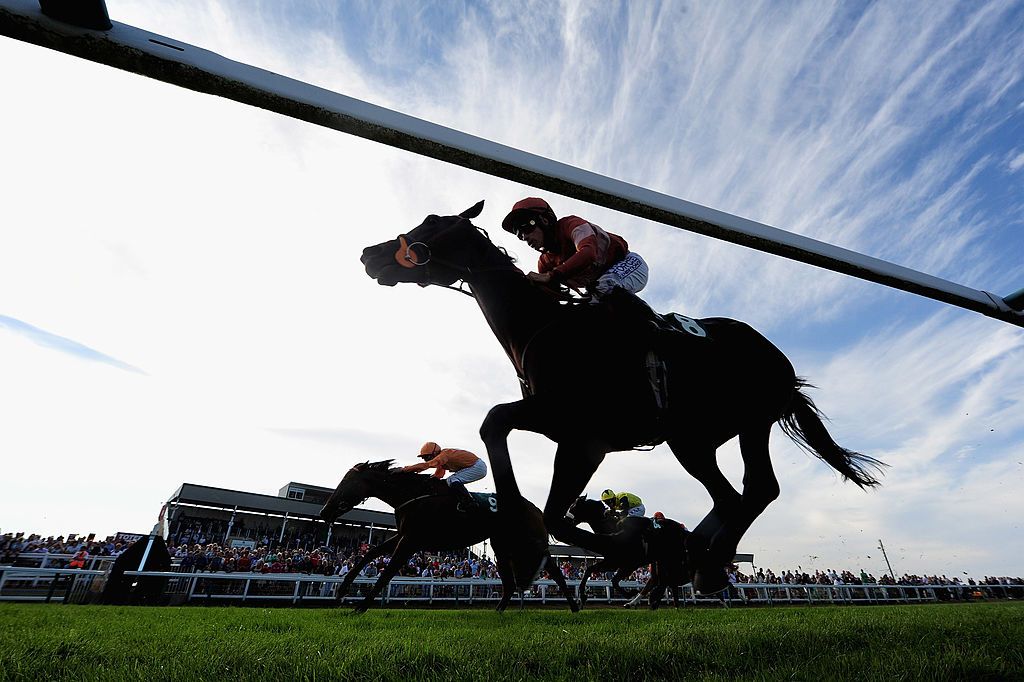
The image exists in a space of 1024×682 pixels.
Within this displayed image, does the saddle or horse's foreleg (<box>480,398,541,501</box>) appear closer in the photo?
horse's foreleg (<box>480,398,541,501</box>)

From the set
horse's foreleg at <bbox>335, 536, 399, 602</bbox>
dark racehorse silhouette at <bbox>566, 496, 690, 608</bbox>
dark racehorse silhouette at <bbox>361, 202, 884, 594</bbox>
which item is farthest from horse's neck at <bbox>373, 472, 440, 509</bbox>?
dark racehorse silhouette at <bbox>361, 202, 884, 594</bbox>

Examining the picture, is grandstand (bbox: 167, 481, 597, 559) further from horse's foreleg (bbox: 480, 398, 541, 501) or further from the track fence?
horse's foreleg (bbox: 480, 398, 541, 501)

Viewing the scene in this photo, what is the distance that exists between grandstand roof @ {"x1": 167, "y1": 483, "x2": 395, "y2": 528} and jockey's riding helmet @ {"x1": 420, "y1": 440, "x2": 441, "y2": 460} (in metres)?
14.6

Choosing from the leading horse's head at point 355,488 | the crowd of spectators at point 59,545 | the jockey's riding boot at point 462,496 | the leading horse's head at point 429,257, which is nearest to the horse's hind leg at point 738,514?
the leading horse's head at point 429,257

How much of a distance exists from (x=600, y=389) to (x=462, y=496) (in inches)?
235

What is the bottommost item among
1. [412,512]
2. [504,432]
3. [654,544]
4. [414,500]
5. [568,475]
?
[654,544]

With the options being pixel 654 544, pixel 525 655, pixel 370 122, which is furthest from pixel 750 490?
pixel 370 122

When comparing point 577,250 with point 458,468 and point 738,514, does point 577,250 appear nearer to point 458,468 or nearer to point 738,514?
point 738,514

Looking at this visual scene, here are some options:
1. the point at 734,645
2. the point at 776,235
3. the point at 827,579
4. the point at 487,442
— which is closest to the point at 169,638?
the point at 487,442

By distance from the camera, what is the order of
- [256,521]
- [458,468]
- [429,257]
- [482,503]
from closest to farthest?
[429,257] → [458,468] → [482,503] → [256,521]

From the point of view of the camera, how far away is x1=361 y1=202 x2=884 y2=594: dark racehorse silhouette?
300 cm

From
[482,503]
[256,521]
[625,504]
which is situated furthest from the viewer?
[256,521]

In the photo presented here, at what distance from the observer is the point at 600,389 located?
10.0 ft

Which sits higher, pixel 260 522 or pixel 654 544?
pixel 260 522
